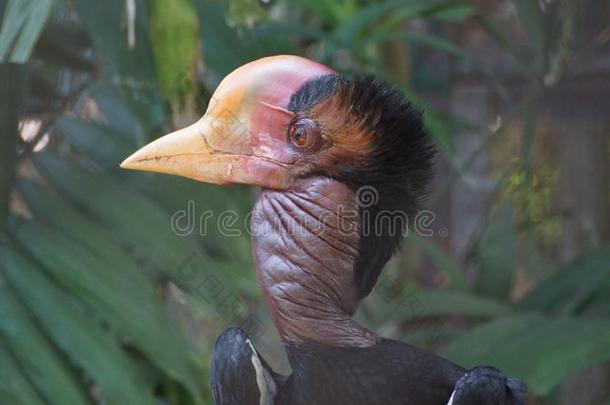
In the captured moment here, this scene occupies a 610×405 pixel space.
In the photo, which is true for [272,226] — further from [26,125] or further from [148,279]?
[26,125]

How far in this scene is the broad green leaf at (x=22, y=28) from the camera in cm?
74

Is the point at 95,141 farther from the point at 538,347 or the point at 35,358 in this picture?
the point at 538,347

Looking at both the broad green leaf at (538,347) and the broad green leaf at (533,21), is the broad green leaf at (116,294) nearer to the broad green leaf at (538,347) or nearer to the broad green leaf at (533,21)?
the broad green leaf at (538,347)

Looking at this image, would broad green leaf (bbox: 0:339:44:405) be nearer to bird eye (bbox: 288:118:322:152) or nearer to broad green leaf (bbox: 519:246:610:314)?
bird eye (bbox: 288:118:322:152)

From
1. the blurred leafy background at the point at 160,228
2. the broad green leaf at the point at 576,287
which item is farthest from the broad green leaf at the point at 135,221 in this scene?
the broad green leaf at the point at 576,287

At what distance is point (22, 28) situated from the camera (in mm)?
771

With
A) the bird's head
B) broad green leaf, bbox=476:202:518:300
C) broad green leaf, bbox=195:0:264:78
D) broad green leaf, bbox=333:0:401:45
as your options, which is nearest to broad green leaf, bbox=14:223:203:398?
broad green leaf, bbox=195:0:264:78

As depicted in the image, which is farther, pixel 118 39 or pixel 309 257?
pixel 118 39

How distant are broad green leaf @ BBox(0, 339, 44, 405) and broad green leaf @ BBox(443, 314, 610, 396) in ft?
1.64

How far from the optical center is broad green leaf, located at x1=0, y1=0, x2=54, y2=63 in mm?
740

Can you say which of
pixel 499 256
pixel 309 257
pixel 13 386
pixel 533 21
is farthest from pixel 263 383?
pixel 499 256

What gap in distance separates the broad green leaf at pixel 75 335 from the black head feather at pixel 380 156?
380 mm

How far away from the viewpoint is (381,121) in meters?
0.68

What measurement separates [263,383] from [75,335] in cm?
33
